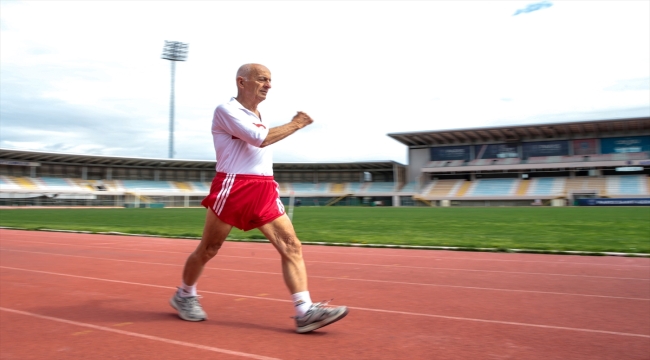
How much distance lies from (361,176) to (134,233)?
2525 inches

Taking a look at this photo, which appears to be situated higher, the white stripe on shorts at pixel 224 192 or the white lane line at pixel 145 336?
the white stripe on shorts at pixel 224 192

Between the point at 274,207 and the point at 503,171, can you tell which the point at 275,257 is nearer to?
the point at 274,207

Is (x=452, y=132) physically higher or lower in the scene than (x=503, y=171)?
higher

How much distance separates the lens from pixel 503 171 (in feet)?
205

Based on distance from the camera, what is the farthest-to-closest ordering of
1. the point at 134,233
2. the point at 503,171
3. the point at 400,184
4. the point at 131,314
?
1. the point at 400,184
2. the point at 503,171
3. the point at 134,233
4. the point at 131,314

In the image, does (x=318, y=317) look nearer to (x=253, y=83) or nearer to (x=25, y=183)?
(x=253, y=83)

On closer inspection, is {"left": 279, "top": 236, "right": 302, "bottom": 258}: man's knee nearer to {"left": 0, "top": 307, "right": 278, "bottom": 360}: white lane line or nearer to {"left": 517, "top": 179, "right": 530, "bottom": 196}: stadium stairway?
{"left": 0, "top": 307, "right": 278, "bottom": 360}: white lane line

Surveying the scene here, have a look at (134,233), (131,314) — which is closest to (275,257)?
(131,314)

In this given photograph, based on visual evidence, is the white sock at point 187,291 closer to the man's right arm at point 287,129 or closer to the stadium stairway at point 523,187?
the man's right arm at point 287,129

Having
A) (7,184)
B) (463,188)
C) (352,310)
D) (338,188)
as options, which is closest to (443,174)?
(463,188)

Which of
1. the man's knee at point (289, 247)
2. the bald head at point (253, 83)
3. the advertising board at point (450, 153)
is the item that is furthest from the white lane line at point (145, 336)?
the advertising board at point (450, 153)

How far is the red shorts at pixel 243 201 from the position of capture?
354cm

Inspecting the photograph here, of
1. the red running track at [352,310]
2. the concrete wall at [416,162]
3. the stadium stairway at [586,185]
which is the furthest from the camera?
the concrete wall at [416,162]

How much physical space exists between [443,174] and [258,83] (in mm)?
64873
